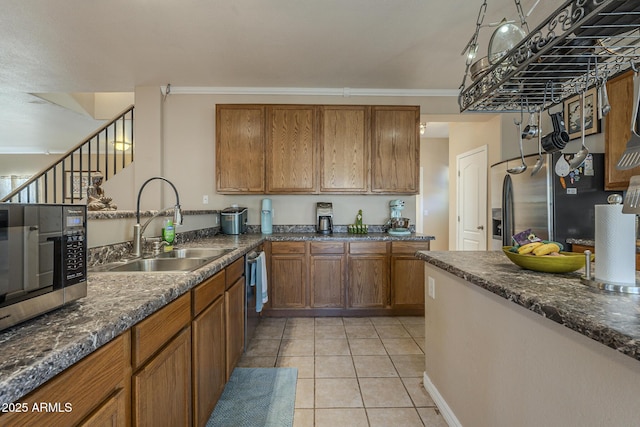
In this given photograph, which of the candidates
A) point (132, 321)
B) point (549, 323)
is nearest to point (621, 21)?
point (549, 323)

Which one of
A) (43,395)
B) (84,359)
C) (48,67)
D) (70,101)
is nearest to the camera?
(43,395)

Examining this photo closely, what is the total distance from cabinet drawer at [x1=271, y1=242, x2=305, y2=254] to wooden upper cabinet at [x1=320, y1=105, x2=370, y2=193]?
0.73 metres

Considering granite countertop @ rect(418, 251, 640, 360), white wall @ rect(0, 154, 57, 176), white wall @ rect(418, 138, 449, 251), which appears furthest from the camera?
white wall @ rect(0, 154, 57, 176)

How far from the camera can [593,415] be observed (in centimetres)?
75

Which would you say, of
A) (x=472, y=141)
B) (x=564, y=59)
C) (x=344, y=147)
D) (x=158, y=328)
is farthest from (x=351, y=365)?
(x=472, y=141)

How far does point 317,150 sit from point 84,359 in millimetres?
2929

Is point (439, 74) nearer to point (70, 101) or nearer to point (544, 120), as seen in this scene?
point (544, 120)

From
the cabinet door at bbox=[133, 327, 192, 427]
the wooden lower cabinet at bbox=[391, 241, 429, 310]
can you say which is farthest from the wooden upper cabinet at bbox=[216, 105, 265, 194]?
the cabinet door at bbox=[133, 327, 192, 427]

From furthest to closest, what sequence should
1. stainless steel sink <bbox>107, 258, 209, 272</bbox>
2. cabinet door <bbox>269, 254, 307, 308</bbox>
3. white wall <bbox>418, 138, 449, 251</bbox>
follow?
white wall <bbox>418, 138, 449, 251</bbox> → cabinet door <bbox>269, 254, 307, 308</bbox> → stainless steel sink <bbox>107, 258, 209, 272</bbox>

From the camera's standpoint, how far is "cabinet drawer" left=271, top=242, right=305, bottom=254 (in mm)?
3100

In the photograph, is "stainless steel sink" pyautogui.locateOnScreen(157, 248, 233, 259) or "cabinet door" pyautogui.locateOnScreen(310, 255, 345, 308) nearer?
"stainless steel sink" pyautogui.locateOnScreen(157, 248, 233, 259)

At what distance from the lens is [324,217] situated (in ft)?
11.7

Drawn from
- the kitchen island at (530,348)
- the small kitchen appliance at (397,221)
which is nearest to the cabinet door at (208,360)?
the kitchen island at (530,348)

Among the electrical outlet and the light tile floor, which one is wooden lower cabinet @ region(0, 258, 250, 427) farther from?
the electrical outlet
